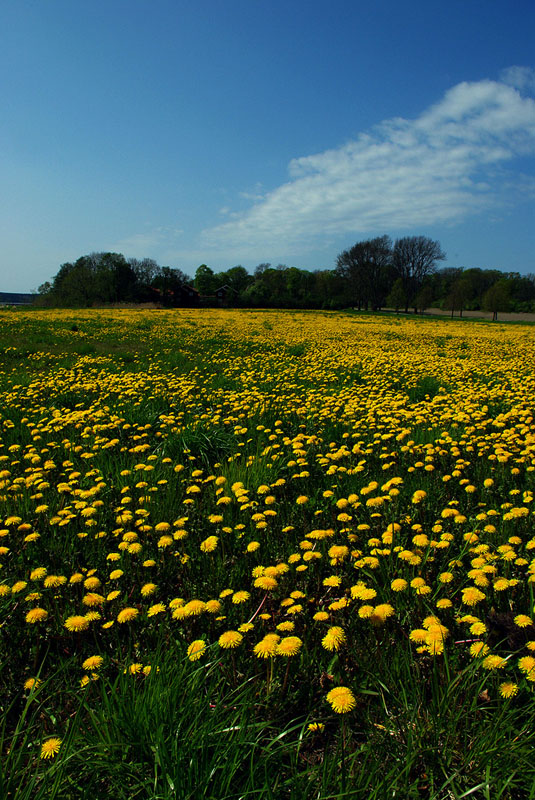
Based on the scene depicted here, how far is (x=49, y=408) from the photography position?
233 inches

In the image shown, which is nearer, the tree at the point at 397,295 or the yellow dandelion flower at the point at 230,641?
the yellow dandelion flower at the point at 230,641

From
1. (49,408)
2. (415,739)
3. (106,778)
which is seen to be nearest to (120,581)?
(106,778)

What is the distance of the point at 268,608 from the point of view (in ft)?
7.59

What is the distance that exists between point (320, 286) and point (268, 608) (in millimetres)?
76489

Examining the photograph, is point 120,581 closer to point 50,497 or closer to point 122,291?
point 50,497

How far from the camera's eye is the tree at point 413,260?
72875 millimetres

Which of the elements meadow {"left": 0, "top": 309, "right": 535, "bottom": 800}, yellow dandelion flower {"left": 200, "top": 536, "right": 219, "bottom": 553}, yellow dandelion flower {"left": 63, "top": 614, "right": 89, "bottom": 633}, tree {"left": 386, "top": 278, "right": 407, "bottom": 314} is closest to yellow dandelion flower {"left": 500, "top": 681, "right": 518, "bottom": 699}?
meadow {"left": 0, "top": 309, "right": 535, "bottom": 800}

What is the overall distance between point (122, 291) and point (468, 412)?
6627 centimetres

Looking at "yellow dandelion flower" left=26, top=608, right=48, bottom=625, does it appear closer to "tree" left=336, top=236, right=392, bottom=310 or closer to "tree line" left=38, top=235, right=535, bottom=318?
"tree line" left=38, top=235, right=535, bottom=318

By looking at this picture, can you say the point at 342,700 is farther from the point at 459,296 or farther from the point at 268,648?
the point at 459,296

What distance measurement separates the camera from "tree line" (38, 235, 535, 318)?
6053 cm

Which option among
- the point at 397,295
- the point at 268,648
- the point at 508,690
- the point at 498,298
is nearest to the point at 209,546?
the point at 268,648

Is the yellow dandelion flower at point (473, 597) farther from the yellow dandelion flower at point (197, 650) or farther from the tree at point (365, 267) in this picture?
the tree at point (365, 267)

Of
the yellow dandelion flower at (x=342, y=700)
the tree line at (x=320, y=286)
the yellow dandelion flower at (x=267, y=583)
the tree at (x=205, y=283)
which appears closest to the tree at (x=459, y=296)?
the tree line at (x=320, y=286)
